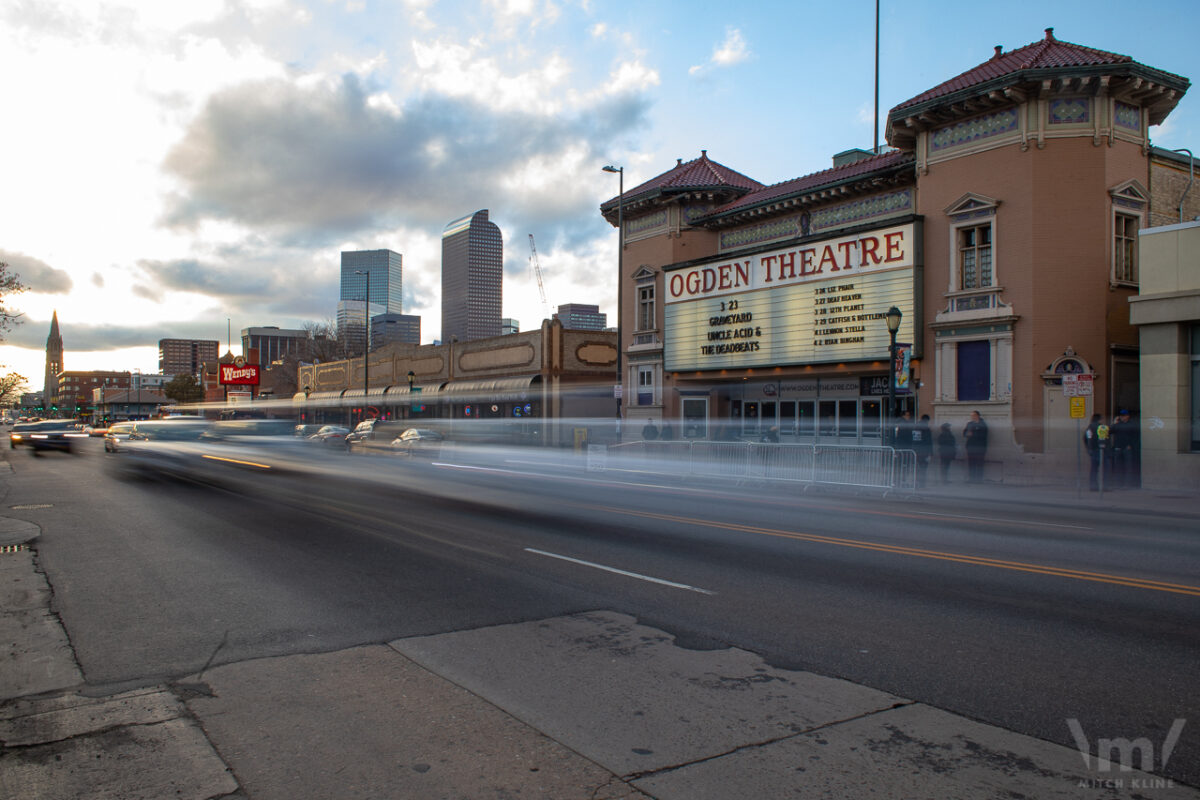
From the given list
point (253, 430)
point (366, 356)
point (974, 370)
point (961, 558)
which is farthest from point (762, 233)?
point (253, 430)

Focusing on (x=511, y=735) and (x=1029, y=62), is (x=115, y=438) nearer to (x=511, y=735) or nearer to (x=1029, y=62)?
(x=1029, y=62)

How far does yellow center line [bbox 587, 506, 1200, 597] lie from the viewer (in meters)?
7.73

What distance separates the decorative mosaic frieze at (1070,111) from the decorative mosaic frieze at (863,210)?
4186 millimetres

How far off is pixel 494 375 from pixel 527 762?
137ft

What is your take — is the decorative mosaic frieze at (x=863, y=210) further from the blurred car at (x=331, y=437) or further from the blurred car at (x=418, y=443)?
the blurred car at (x=331, y=437)

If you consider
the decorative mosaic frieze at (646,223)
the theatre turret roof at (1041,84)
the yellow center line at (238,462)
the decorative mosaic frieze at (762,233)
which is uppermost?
the theatre turret roof at (1041,84)

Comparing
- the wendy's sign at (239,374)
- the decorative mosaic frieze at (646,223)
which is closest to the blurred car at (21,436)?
the wendy's sign at (239,374)

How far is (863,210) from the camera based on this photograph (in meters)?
25.1

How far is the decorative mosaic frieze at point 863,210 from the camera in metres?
24.1

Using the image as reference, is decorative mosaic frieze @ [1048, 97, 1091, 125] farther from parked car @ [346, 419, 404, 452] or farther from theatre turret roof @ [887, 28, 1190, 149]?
parked car @ [346, 419, 404, 452]

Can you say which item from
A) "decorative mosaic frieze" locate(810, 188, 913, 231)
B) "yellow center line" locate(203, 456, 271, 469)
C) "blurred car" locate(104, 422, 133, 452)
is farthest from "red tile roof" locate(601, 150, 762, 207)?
"blurred car" locate(104, 422, 133, 452)

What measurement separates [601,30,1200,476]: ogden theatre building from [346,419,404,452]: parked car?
16.2 m

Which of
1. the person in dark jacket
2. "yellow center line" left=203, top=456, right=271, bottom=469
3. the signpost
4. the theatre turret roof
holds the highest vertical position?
the theatre turret roof

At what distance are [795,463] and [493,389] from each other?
87.5 ft
